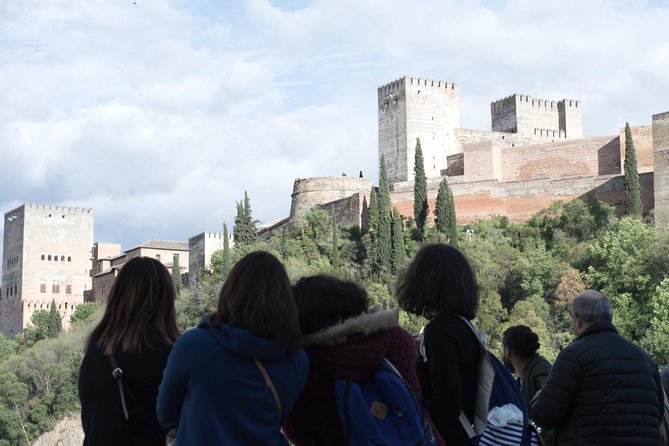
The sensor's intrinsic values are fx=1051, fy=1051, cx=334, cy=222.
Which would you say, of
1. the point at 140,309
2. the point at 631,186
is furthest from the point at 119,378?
the point at 631,186

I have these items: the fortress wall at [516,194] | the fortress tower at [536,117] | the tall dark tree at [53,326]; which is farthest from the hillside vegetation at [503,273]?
the fortress tower at [536,117]

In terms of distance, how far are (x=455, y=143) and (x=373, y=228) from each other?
40.5ft

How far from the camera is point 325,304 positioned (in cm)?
418

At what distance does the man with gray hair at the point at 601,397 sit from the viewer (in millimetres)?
4969

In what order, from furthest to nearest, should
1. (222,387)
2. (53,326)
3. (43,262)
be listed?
(43,262) → (53,326) → (222,387)

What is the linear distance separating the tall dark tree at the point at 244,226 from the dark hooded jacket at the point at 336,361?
43754 mm

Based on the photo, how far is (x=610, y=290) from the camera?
A: 1361 inches

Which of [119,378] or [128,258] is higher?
[128,258]

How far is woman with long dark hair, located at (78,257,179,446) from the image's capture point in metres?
4.43

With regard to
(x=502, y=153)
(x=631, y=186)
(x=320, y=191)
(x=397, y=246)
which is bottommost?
(x=397, y=246)

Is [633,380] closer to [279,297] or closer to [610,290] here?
[279,297]

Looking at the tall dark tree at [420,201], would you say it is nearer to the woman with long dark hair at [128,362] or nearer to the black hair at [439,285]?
the black hair at [439,285]

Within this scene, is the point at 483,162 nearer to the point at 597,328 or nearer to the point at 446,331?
the point at 597,328

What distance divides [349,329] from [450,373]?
58 centimetres
